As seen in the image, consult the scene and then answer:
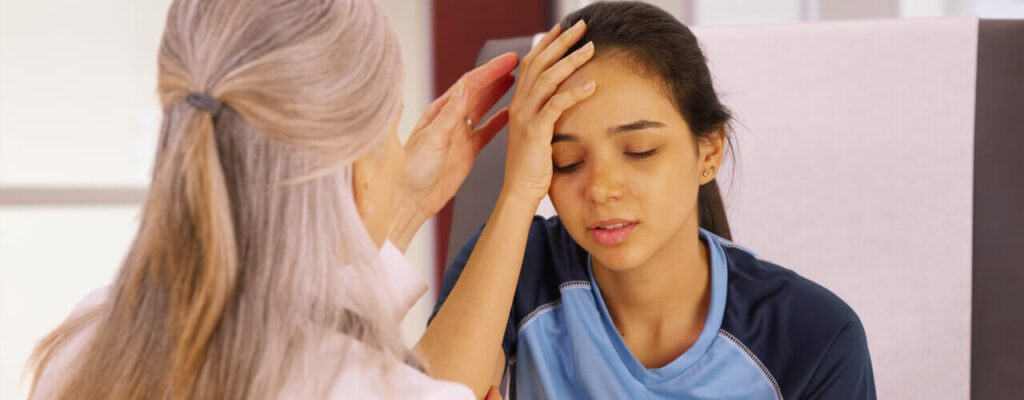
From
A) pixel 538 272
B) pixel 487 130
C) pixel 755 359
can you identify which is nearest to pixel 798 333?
pixel 755 359

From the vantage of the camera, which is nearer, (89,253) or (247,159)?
(247,159)

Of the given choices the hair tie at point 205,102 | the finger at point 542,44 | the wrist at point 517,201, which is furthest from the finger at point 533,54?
the hair tie at point 205,102

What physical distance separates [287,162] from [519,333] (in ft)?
1.40

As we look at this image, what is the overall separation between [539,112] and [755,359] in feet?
0.96

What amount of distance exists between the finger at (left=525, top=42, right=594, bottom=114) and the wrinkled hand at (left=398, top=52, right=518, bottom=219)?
14 cm

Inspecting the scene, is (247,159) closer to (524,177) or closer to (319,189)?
(319,189)

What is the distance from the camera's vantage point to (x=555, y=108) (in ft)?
2.70

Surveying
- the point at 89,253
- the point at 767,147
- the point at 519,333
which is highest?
the point at 767,147

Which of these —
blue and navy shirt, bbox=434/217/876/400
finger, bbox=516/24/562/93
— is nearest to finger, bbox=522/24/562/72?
finger, bbox=516/24/562/93

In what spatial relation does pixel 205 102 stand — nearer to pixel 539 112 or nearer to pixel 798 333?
pixel 539 112

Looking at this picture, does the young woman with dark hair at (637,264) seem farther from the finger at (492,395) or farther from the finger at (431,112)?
the finger at (431,112)

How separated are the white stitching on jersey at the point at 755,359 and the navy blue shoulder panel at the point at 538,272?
0.15 m

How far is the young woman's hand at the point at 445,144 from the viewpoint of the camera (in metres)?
0.98

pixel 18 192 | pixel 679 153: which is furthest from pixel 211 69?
pixel 18 192
